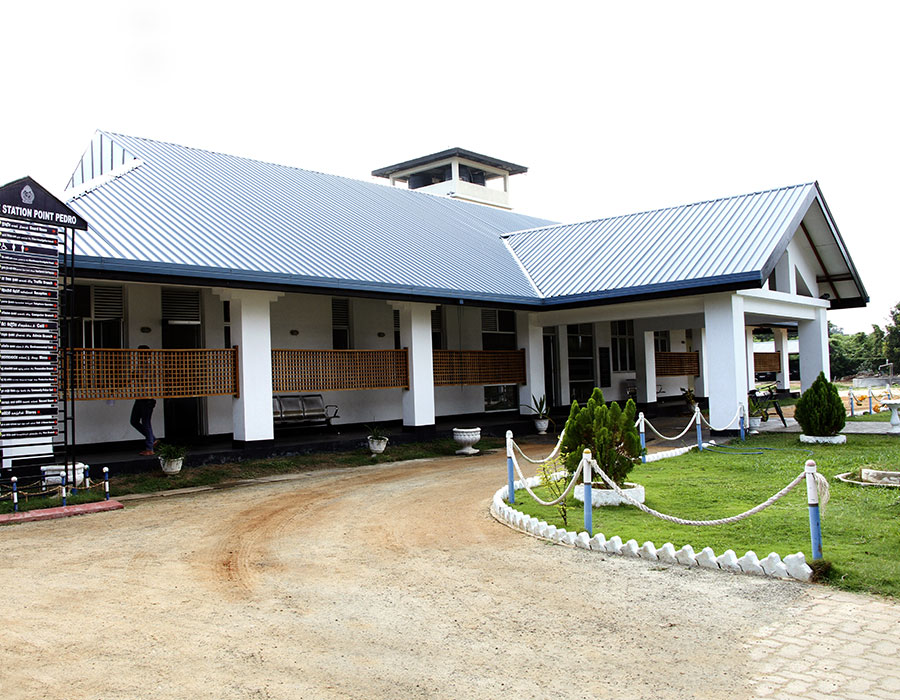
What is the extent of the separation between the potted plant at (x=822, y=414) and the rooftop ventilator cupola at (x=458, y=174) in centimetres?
2207

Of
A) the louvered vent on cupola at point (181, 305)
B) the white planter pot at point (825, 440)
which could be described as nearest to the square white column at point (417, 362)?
the louvered vent on cupola at point (181, 305)

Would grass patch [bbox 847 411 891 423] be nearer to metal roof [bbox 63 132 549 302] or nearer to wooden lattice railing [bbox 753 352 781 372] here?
metal roof [bbox 63 132 549 302]

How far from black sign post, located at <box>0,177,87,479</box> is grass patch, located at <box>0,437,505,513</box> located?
2.66 feet

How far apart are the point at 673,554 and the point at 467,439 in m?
11.1

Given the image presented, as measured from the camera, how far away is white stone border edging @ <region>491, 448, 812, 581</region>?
6.77 m

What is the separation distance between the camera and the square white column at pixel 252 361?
15.4m

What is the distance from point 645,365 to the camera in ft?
90.0

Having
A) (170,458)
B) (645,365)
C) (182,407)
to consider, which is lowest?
(170,458)

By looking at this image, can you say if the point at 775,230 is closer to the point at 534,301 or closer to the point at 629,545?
the point at 534,301

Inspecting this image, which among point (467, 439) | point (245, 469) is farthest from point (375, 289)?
point (245, 469)

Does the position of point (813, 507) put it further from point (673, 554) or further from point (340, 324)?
point (340, 324)

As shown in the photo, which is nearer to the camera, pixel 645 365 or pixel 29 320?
pixel 29 320

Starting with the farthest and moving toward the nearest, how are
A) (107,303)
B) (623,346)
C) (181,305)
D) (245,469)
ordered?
(623,346) → (181,305) → (107,303) → (245,469)

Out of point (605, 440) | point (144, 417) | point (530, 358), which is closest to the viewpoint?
point (605, 440)
